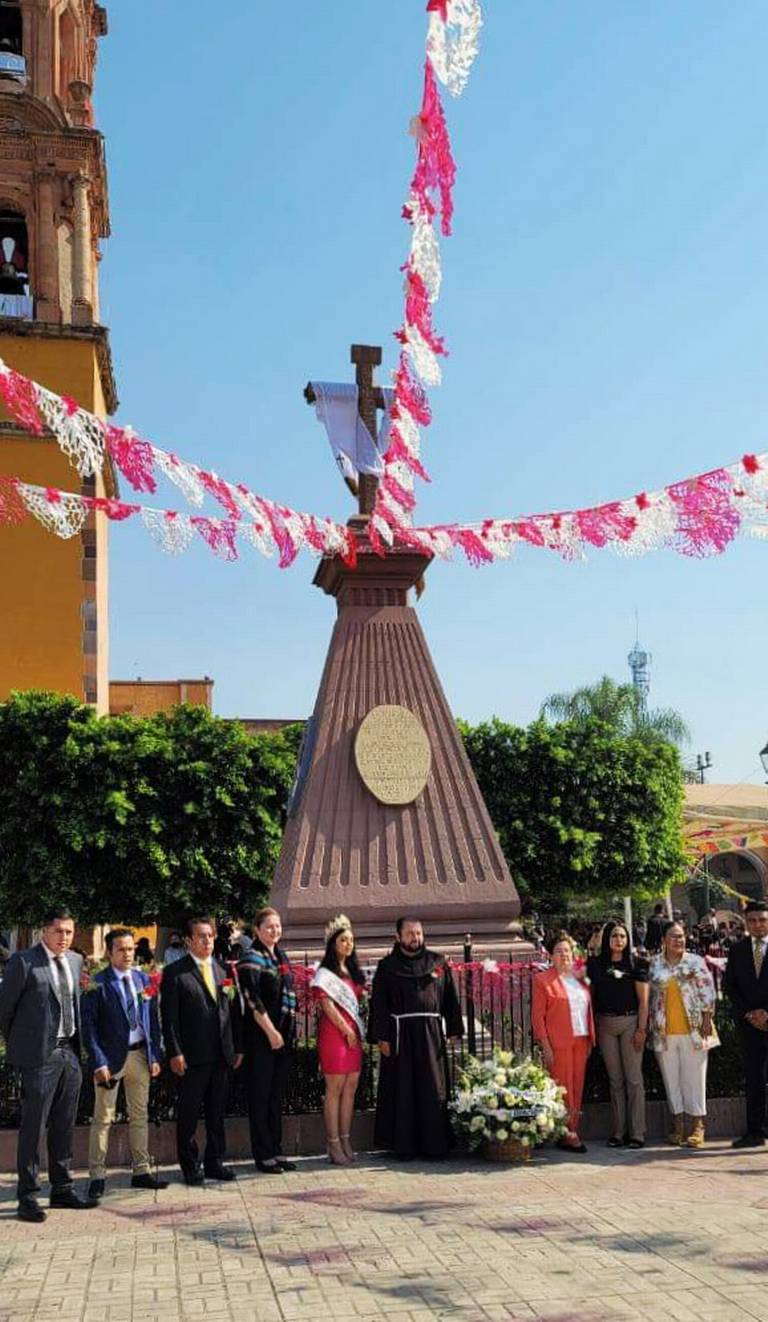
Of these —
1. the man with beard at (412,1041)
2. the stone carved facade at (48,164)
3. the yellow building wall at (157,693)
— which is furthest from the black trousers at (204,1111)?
the yellow building wall at (157,693)

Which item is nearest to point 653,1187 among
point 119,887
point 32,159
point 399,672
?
point 399,672

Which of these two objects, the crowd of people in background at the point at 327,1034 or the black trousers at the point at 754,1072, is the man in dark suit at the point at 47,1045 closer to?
the crowd of people in background at the point at 327,1034

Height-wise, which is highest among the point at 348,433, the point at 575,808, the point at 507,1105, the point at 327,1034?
the point at 348,433

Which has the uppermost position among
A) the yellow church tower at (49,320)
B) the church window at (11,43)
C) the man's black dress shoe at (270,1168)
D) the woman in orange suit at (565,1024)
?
the church window at (11,43)

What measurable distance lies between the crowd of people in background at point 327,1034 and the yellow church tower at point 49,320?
20.2 metres

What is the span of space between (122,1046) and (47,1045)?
0.54 m

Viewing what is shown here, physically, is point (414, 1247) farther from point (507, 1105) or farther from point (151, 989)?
point (151, 989)

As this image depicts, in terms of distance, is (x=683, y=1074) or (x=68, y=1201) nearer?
(x=68, y=1201)

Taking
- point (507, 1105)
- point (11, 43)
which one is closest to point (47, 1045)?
point (507, 1105)

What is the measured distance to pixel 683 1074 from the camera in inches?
342

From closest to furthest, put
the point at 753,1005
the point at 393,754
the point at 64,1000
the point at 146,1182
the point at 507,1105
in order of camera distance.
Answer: the point at 64,1000
the point at 146,1182
the point at 507,1105
the point at 753,1005
the point at 393,754

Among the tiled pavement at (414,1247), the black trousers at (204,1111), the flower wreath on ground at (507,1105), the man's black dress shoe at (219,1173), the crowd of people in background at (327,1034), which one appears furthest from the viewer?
the flower wreath on ground at (507,1105)

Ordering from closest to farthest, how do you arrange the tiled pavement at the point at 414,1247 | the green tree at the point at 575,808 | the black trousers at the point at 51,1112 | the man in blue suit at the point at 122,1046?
the tiled pavement at the point at 414,1247, the black trousers at the point at 51,1112, the man in blue suit at the point at 122,1046, the green tree at the point at 575,808

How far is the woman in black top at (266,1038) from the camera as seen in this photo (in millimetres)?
8039
